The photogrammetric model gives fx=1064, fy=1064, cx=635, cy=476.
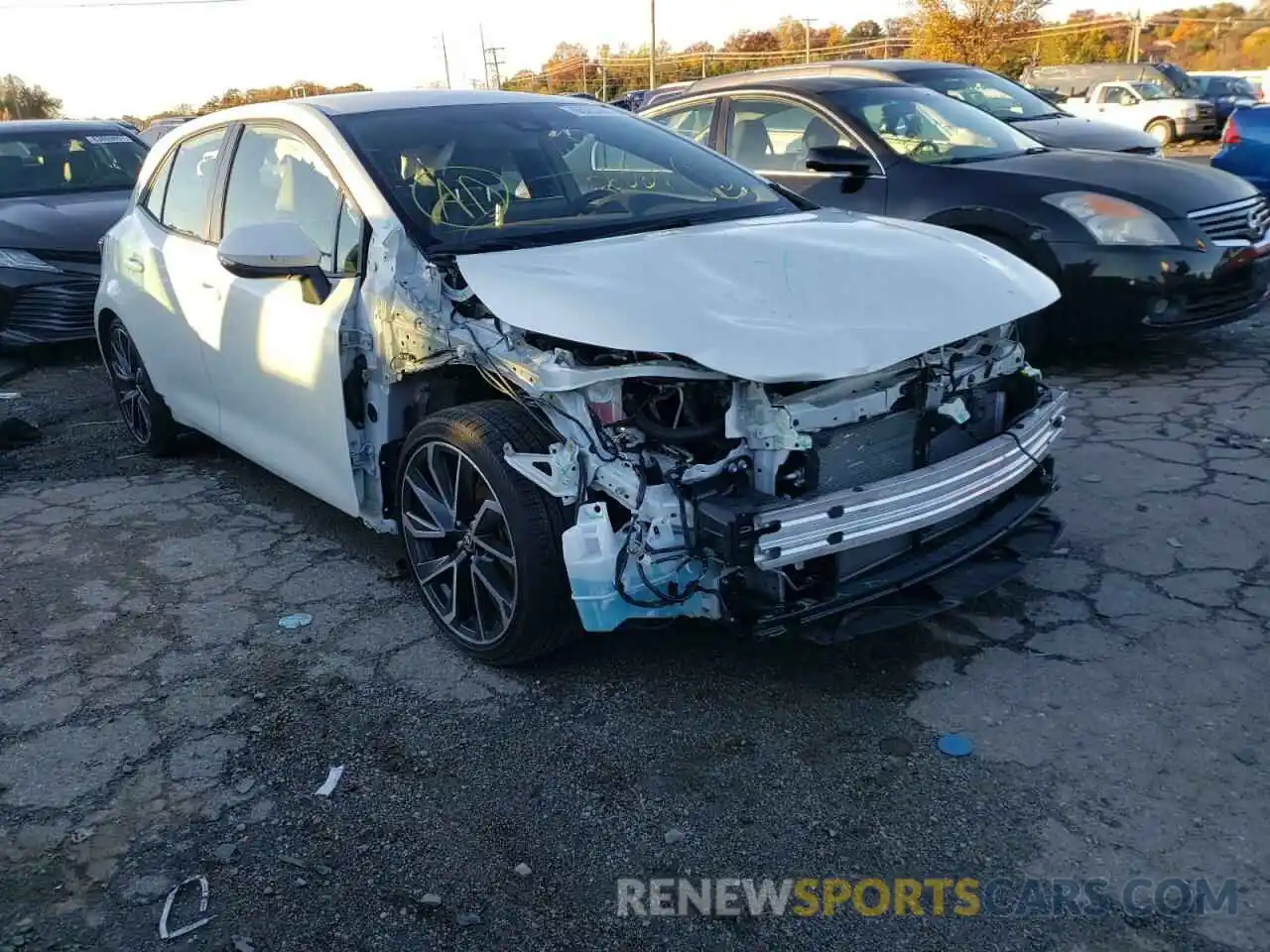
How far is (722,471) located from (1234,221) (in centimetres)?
451

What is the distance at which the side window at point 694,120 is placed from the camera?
7.20 m

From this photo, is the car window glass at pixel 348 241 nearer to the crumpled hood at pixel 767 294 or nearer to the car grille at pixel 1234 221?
the crumpled hood at pixel 767 294

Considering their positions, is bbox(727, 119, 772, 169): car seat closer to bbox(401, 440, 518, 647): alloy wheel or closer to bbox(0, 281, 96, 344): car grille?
bbox(401, 440, 518, 647): alloy wheel

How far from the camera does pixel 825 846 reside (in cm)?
247

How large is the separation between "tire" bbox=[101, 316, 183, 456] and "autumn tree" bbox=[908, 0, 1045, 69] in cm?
3123

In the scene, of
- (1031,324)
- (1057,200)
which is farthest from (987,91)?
(1031,324)

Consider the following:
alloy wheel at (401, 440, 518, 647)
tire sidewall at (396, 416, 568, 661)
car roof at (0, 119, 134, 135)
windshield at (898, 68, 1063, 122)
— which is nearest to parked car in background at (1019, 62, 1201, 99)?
windshield at (898, 68, 1063, 122)

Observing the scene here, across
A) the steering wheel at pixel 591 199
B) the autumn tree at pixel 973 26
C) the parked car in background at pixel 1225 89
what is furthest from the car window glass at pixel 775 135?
the autumn tree at pixel 973 26

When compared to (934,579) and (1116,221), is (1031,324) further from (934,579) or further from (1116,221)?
(934,579)

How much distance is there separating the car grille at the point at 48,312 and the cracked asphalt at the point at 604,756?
4118mm

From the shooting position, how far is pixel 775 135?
6863 mm

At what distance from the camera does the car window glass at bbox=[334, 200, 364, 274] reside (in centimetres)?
354

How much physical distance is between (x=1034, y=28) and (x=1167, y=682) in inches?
1439

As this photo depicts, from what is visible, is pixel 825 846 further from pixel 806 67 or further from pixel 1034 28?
pixel 1034 28
